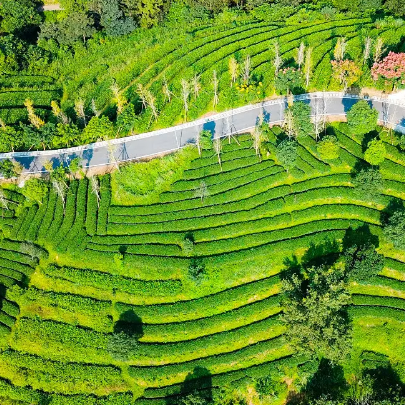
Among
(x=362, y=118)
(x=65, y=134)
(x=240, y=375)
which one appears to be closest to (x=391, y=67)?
(x=362, y=118)

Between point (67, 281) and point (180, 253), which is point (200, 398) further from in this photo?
point (67, 281)

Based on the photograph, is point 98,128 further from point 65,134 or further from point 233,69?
point 233,69

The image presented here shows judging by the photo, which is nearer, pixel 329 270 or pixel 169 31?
pixel 329 270

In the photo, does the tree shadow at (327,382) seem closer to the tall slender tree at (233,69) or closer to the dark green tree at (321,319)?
the dark green tree at (321,319)

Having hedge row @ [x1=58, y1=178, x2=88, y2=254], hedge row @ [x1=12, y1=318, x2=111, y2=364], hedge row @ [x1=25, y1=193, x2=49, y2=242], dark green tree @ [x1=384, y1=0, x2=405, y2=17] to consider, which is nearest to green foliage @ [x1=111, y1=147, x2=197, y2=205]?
hedge row @ [x1=58, y1=178, x2=88, y2=254]

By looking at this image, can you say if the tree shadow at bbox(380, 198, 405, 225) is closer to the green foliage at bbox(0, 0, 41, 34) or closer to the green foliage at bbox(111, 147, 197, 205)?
the green foliage at bbox(111, 147, 197, 205)

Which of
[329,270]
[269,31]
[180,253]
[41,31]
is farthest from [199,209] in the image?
[41,31]
